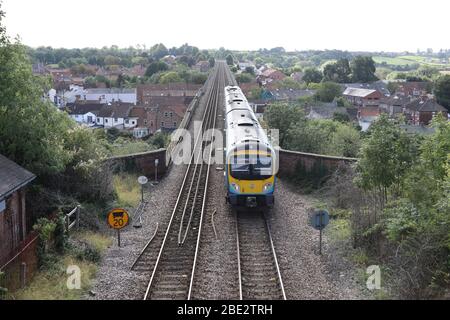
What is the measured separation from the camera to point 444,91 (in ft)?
267

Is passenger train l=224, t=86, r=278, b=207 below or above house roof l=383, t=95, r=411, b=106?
above

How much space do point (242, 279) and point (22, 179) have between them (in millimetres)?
6001

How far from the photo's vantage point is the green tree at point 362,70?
416 ft

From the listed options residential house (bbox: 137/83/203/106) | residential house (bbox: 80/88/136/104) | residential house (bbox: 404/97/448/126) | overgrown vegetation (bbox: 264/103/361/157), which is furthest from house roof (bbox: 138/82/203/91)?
overgrown vegetation (bbox: 264/103/361/157)

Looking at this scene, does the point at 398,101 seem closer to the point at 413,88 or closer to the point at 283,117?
the point at 413,88

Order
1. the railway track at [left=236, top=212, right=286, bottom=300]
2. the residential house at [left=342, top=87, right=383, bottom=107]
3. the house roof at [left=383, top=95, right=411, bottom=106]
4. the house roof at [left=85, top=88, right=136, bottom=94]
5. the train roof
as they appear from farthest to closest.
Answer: the house roof at [left=85, top=88, right=136, bottom=94] → the residential house at [left=342, top=87, right=383, bottom=107] → the house roof at [left=383, top=95, right=411, bottom=106] → the train roof → the railway track at [left=236, top=212, right=286, bottom=300]

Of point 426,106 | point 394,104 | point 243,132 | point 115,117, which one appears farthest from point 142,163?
point 394,104

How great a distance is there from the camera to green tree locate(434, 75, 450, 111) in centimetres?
8088

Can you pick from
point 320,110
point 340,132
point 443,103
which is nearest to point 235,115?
point 340,132

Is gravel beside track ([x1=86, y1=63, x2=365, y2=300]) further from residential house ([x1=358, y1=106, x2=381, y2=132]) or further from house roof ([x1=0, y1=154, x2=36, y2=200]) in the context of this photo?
residential house ([x1=358, y1=106, x2=381, y2=132])

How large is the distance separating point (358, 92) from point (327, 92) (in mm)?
9263

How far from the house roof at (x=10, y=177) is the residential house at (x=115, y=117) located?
66981 mm

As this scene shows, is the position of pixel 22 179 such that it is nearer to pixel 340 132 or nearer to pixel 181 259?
pixel 181 259

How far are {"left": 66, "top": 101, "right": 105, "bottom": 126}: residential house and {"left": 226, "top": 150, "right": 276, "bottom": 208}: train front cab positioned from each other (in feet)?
225
